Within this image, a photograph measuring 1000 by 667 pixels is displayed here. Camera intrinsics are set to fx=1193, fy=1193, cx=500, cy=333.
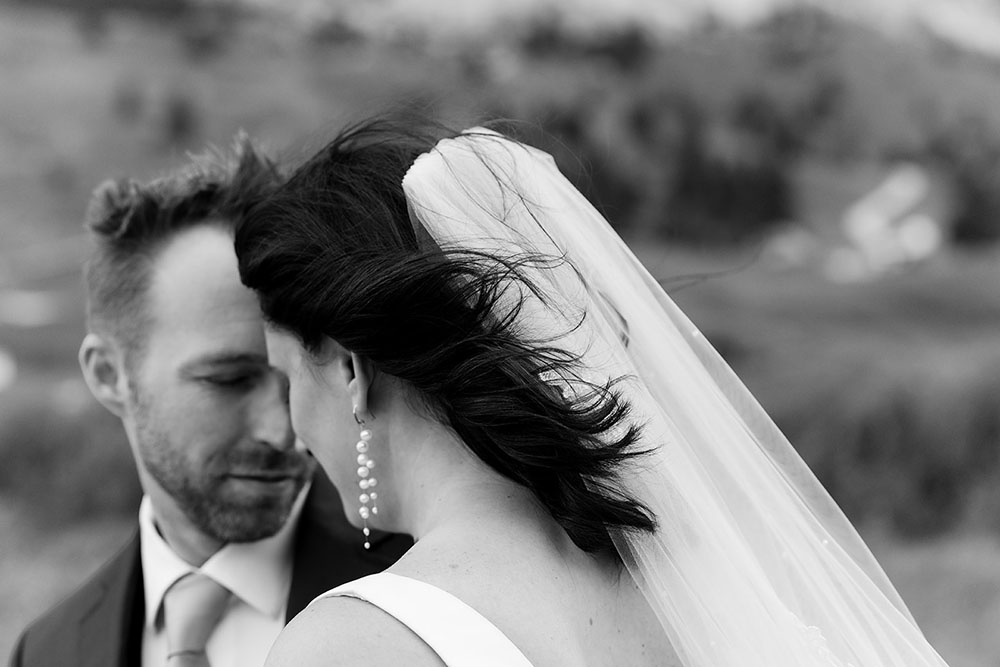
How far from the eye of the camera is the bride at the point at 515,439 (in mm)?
1530

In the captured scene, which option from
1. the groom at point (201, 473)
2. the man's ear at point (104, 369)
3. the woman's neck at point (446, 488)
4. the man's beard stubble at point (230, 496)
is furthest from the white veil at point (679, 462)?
the man's ear at point (104, 369)

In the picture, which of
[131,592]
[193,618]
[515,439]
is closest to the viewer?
[515,439]

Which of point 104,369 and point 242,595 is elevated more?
point 104,369

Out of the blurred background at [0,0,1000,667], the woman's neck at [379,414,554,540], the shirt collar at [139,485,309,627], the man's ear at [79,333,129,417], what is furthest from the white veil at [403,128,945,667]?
the blurred background at [0,0,1000,667]

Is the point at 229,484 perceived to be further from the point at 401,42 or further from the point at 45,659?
the point at 401,42

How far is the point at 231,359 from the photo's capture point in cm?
245

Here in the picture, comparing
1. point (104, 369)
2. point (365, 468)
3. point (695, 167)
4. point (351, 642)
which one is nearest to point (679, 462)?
point (365, 468)

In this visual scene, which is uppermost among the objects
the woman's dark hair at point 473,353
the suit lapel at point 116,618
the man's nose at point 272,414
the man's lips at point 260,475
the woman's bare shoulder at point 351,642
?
the woman's dark hair at point 473,353

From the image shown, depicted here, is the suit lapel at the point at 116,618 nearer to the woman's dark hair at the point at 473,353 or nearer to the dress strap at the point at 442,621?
the woman's dark hair at the point at 473,353

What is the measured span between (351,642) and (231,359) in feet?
3.73

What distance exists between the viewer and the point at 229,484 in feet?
8.10

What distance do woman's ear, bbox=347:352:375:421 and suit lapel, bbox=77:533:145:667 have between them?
3.46ft

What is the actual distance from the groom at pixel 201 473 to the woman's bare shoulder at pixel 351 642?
970 millimetres

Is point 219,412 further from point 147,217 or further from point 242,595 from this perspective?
point 147,217
